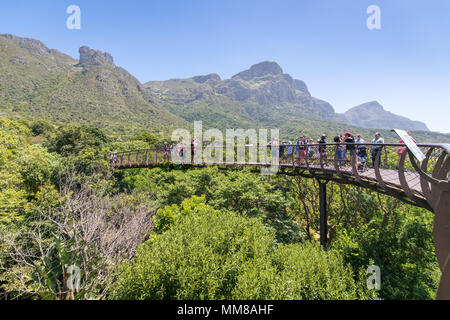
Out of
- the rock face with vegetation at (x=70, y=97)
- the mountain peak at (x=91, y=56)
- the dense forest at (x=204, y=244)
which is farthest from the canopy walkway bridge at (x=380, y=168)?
the mountain peak at (x=91, y=56)

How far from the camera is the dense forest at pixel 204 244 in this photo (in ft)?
15.6

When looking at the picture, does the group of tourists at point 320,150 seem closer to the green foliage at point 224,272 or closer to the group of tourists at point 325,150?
the group of tourists at point 325,150

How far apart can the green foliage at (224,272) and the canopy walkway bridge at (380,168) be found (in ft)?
8.66

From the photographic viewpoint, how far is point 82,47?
171 metres

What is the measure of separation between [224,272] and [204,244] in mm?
1198

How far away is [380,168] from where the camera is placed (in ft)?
24.8

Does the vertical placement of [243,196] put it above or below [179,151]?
below

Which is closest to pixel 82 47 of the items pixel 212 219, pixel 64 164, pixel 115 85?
pixel 115 85
